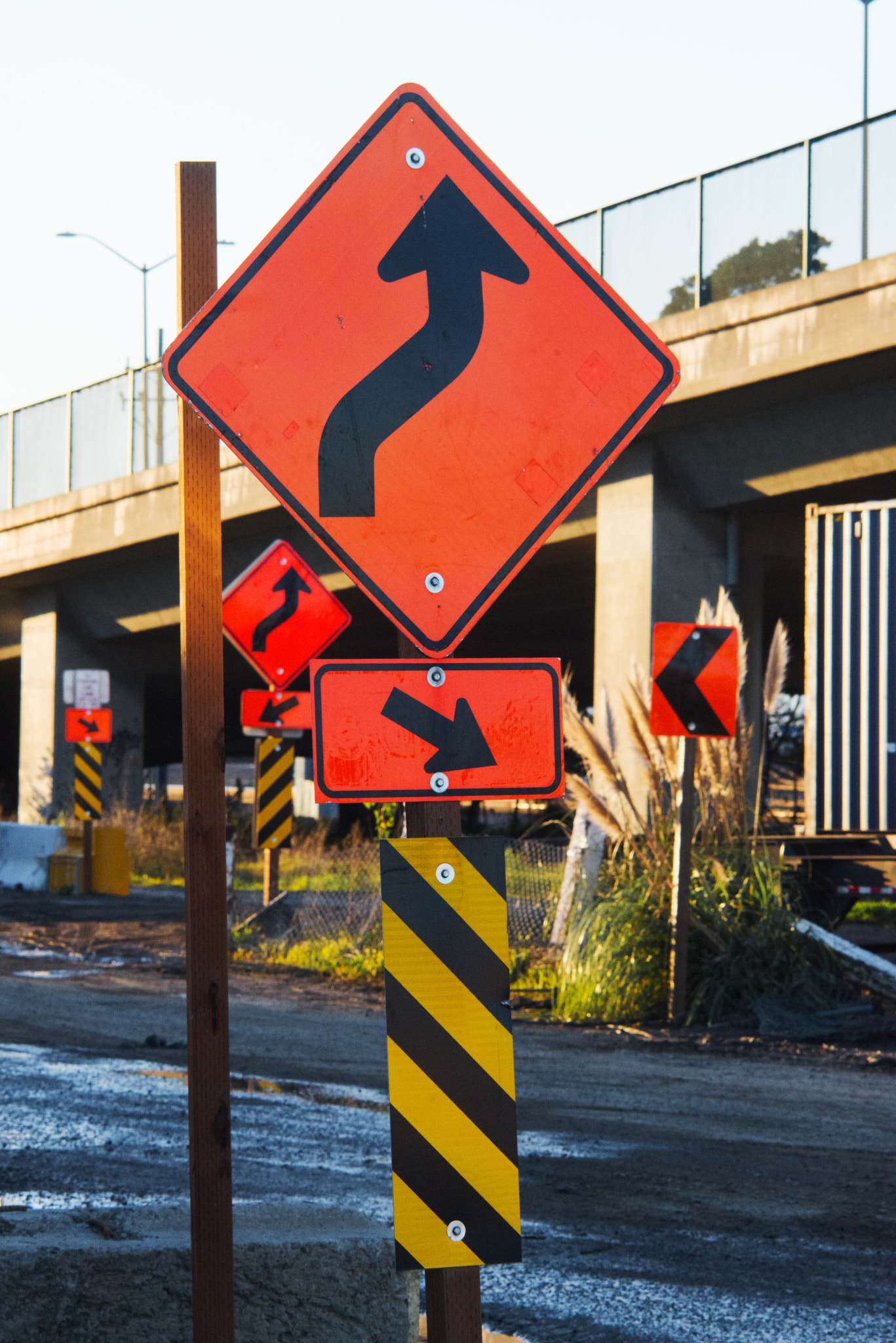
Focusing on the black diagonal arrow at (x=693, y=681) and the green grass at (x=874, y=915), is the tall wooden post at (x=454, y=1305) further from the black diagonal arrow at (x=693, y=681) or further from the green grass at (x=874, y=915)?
the green grass at (x=874, y=915)

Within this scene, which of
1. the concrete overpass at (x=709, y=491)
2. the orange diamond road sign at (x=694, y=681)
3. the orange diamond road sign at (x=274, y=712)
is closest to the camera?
the orange diamond road sign at (x=694, y=681)

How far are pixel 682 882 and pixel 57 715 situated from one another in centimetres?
2102

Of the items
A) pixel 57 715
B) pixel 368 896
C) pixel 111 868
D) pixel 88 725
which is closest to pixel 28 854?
pixel 111 868

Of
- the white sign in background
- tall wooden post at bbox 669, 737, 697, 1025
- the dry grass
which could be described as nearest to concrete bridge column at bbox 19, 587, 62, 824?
the white sign in background

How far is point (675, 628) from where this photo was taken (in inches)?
337

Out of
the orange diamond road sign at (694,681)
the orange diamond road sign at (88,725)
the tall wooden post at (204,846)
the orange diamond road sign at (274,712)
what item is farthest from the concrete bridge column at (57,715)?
the tall wooden post at (204,846)

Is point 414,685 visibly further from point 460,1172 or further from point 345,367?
point 460,1172

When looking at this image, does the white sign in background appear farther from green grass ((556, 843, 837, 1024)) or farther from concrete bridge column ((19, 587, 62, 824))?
green grass ((556, 843, 837, 1024))

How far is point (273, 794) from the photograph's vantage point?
479 inches

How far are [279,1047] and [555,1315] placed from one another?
432 cm

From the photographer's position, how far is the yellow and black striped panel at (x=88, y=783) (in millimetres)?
17375

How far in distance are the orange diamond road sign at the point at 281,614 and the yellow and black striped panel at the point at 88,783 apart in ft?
21.7

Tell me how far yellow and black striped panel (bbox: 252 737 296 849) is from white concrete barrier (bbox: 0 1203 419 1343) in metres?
8.70

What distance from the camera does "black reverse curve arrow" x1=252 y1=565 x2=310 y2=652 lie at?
11.3m
